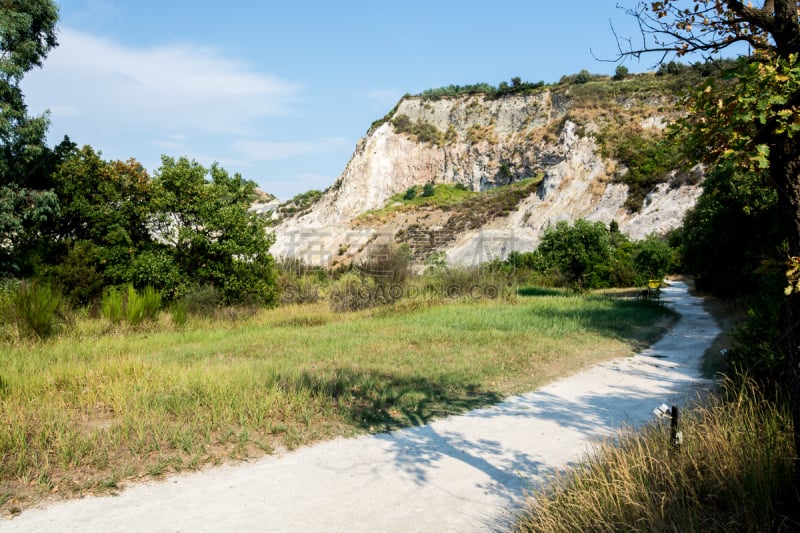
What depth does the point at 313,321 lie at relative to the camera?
14875 mm

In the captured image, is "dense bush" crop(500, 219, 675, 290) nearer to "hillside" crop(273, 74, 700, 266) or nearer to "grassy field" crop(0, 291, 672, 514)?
"hillside" crop(273, 74, 700, 266)

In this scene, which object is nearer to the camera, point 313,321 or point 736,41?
point 736,41

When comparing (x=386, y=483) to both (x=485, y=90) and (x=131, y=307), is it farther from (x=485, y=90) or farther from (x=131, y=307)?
(x=485, y=90)

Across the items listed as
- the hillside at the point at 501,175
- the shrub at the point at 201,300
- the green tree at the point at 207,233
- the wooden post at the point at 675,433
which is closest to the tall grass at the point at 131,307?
the shrub at the point at 201,300

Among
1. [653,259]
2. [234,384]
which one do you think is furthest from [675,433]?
[653,259]

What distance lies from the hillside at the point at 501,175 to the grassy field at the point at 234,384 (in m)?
24.0

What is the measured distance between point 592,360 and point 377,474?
21.3ft

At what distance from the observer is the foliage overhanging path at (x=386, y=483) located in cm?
383

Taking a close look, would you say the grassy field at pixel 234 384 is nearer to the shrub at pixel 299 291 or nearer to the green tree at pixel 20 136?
the green tree at pixel 20 136

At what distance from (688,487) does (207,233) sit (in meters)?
15.7

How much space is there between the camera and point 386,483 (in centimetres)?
454

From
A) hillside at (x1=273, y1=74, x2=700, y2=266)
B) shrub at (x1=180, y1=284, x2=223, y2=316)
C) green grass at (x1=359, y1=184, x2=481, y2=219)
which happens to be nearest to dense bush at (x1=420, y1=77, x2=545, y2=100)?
hillside at (x1=273, y1=74, x2=700, y2=266)

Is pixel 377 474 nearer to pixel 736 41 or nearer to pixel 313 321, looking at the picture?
pixel 736 41

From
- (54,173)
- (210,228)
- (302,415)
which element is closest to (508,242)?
(210,228)
